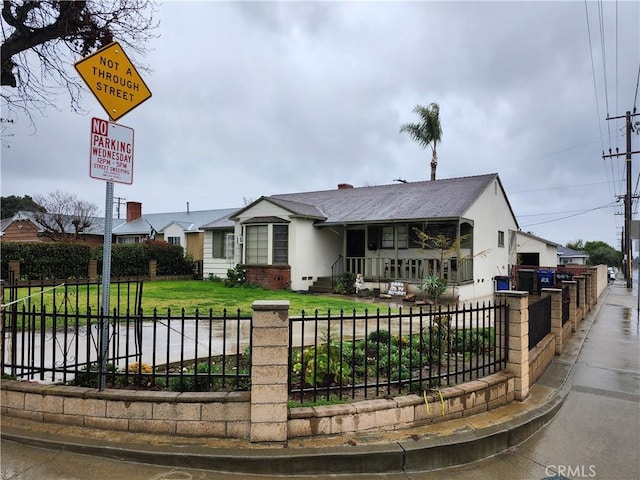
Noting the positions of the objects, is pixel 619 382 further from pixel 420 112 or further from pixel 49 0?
pixel 420 112

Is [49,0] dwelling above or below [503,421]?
above

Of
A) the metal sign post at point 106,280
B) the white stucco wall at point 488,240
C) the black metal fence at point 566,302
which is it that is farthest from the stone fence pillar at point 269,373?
the white stucco wall at point 488,240

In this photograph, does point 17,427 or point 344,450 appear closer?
point 344,450

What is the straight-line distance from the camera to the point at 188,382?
3938 mm

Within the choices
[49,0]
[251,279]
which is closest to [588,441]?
[49,0]

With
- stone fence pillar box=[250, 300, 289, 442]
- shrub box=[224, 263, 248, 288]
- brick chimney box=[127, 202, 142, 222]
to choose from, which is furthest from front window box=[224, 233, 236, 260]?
brick chimney box=[127, 202, 142, 222]

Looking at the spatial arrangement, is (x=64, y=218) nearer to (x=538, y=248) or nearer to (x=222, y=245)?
(x=222, y=245)

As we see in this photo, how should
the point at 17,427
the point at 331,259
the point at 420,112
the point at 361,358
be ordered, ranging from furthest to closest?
the point at 420,112 < the point at 331,259 < the point at 361,358 < the point at 17,427

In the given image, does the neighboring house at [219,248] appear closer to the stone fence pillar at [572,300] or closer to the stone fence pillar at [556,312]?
the stone fence pillar at [572,300]

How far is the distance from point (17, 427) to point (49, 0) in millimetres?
4876

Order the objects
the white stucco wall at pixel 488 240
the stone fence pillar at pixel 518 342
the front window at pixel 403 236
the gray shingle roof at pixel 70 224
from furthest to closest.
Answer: the gray shingle roof at pixel 70 224 < the front window at pixel 403 236 < the white stucco wall at pixel 488 240 < the stone fence pillar at pixel 518 342

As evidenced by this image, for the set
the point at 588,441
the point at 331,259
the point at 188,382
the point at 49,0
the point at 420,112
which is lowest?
the point at 588,441

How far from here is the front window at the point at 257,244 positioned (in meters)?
17.2

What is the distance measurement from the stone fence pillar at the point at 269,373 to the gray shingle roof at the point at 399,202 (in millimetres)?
12057
